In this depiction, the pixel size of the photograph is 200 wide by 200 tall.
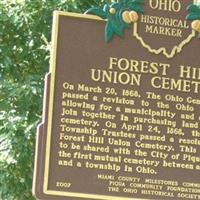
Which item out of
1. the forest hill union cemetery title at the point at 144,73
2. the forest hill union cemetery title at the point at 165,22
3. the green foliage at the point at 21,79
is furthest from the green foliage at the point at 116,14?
the green foliage at the point at 21,79

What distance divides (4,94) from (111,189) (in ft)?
10.7

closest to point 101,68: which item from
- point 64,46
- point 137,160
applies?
point 64,46

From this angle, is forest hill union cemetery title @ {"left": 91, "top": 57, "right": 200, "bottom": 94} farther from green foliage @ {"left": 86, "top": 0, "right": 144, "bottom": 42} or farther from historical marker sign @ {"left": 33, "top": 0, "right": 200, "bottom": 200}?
green foliage @ {"left": 86, "top": 0, "right": 144, "bottom": 42}

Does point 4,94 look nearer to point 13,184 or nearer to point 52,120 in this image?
point 13,184

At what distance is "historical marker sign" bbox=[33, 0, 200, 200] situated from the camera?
7.25 meters

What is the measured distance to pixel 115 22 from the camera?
7.63 metres

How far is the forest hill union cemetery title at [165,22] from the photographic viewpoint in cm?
771

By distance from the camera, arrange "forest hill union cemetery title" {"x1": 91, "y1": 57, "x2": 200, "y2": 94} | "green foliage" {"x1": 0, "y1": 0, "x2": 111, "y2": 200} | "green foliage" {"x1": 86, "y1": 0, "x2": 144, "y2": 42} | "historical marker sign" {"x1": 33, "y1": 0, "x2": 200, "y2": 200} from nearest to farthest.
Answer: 1. "historical marker sign" {"x1": 33, "y1": 0, "x2": 200, "y2": 200}
2. "forest hill union cemetery title" {"x1": 91, "y1": 57, "x2": 200, "y2": 94}
3. "green foliage" {"x1": 86, "y1": 0, "x2": 144, "y2": 42}
4. "green foliage" {"x1": 0, "y1": 0, "x2": 111, "y2": 200}

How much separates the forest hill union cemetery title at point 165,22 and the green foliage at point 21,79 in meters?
2.65

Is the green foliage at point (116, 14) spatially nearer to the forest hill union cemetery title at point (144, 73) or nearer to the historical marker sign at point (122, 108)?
the historical marker sign at point (122, 108)

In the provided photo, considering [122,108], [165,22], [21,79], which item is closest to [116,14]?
[165,22]

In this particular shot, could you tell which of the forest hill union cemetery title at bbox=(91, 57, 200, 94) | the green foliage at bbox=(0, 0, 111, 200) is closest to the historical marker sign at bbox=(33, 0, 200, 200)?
the forest hill union cemetery title at bbox=(91, 57, 200, 94)

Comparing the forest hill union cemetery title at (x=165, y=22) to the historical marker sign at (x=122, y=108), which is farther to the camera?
the forest hill union cemetery title at (x=165, y=22)

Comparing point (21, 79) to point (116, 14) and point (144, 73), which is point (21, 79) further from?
point (144, 73)
